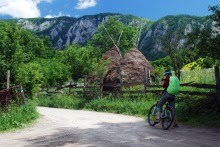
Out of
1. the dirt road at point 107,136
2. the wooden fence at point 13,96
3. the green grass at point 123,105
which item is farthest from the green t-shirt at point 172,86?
the wooden fence at point 13,96

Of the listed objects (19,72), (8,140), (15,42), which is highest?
(15,42)

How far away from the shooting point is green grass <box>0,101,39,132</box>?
16.0 metres

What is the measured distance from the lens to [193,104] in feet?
56.1

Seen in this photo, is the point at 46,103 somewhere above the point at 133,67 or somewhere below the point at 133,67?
below

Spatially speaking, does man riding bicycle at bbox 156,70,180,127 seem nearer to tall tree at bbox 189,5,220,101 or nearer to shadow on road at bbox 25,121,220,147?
shadow on road at bbox 25,121,220,147

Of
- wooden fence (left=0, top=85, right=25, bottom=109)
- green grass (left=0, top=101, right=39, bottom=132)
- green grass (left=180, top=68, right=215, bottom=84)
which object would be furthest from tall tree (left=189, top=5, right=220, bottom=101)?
green grass (left=180, top=68, right=215, bottom=84)

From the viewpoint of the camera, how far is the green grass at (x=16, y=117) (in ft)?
52.3

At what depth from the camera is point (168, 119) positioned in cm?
1366

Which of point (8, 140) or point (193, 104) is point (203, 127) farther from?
point (8, 140)

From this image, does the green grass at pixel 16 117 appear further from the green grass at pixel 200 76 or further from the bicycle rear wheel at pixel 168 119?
the green grass at pixel 200 76

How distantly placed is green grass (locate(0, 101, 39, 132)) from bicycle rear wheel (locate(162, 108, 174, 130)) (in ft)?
19.2

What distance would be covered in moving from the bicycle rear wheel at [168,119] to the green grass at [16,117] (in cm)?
585

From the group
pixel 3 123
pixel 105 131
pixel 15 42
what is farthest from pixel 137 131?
pixel 15 42

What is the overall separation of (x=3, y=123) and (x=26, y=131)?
1744 millimetres
